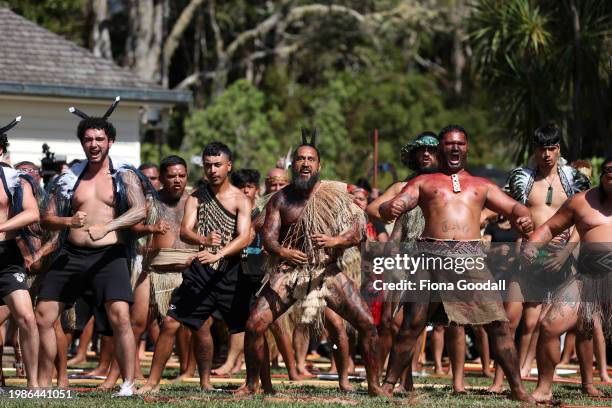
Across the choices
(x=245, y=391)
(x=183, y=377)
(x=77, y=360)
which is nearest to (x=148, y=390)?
(x=245, y=391)

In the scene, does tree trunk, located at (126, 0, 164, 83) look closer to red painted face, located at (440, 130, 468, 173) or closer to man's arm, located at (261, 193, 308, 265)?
man's arm, located at (261, 193, 308, 265)

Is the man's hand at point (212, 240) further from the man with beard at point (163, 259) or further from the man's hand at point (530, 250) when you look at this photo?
the man's hand at point (530, 250)

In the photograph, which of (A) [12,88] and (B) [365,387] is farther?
(A) [12,88]

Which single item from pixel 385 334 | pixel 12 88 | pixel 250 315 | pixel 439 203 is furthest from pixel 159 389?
pixel 12 88

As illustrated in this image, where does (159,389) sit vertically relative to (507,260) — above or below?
below

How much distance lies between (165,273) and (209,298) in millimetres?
1379

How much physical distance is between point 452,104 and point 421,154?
119 feet

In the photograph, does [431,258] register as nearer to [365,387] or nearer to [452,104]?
[365,387]

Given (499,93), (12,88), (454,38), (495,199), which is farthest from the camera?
(454,38)

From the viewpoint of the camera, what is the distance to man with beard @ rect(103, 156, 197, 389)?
11906 millimetres

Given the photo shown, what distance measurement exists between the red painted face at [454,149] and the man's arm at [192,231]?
2062 millimetres

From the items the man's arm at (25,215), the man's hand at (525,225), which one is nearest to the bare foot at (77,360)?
the man's arm at (25,215)

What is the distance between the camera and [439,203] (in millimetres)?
9719

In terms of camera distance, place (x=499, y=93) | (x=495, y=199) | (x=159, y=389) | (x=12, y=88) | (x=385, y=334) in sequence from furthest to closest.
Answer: (x=499, y=93) → (x=12, y=88) → (x=385, y=334) → (x=159, y=389) → (x=495, y=199)
